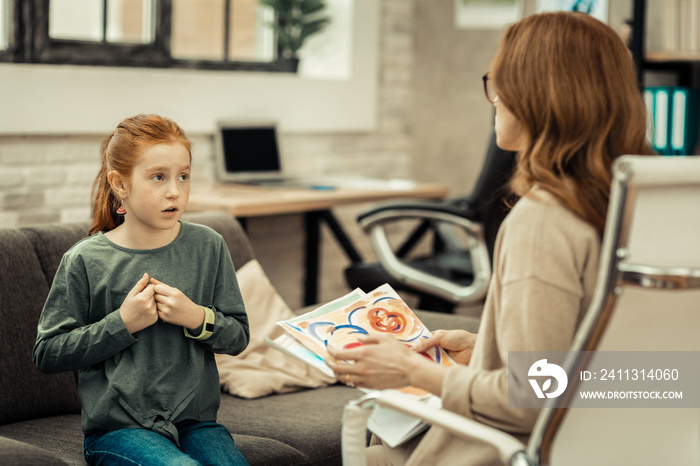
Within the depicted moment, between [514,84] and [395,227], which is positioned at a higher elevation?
[514,84]

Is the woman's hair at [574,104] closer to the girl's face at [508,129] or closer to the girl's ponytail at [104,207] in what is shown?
the girl's face at [508,129]

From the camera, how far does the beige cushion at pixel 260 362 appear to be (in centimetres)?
217

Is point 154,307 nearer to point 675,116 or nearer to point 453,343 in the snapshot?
point 453,343

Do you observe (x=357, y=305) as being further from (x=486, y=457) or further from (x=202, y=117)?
(x=202, y=117)

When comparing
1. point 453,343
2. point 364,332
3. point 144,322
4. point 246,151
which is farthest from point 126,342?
point 246,151

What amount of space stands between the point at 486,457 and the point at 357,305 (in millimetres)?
399

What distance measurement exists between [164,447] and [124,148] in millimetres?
535

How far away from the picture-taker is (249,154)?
12.1 feet

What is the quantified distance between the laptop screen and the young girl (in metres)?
2.00

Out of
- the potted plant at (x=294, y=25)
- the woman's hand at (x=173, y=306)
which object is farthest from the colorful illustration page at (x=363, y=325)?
the potted plant at (x=294, y=25)

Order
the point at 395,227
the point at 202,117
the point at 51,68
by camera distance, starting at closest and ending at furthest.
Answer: the point at 51,68 → the point at 202,117 → the point at 395,227

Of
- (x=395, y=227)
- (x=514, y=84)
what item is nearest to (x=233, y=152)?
(x=395, y=227)

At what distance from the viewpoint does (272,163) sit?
3748 millimetres

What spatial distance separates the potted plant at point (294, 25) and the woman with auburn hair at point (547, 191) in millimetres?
2757
